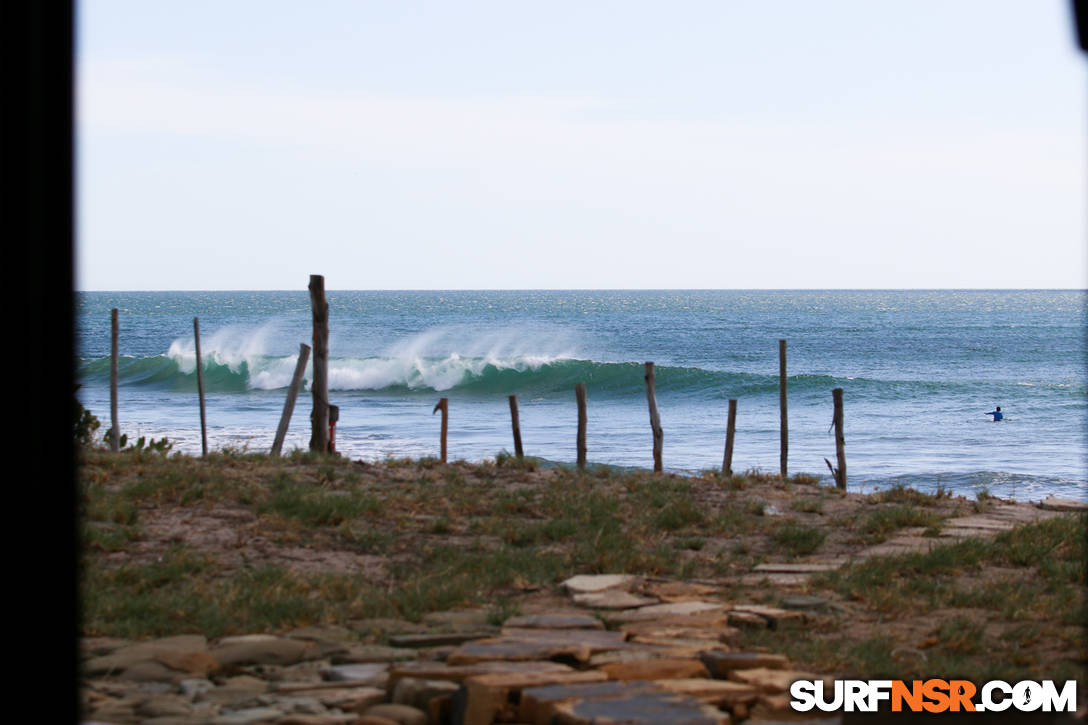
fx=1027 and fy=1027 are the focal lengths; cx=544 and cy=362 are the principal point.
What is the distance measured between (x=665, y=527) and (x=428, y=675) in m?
5.01

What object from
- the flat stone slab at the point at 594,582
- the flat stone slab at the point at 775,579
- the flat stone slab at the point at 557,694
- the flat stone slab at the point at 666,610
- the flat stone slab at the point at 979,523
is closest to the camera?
the flat stone slab at the point at 557,694

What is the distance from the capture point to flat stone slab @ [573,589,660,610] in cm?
677

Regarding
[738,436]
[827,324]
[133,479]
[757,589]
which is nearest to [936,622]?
[757,589]

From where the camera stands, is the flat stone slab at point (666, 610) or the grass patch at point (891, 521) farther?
the grass patch at point (891, 521)

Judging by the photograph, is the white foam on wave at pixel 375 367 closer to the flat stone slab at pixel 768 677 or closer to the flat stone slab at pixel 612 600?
the flat stone slab at pixel 612 600

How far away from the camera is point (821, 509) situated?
425 inches

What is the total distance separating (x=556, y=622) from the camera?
6.13 meters

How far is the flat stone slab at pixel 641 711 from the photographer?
4.16 meters

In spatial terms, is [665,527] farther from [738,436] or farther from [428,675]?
[738,436]

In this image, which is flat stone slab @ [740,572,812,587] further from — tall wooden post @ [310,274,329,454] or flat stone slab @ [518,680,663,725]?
tall wooden post @ [310,274,329,454]

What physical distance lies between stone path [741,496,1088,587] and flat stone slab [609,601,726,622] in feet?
3.80

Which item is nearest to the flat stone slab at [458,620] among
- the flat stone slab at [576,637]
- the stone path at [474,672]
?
the stone path at [474,672]

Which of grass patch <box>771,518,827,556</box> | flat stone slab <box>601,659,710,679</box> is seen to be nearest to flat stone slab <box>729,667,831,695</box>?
flat stone slab <box>601,659,710,679</box>

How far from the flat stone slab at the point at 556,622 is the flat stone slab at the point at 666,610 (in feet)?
0.87
